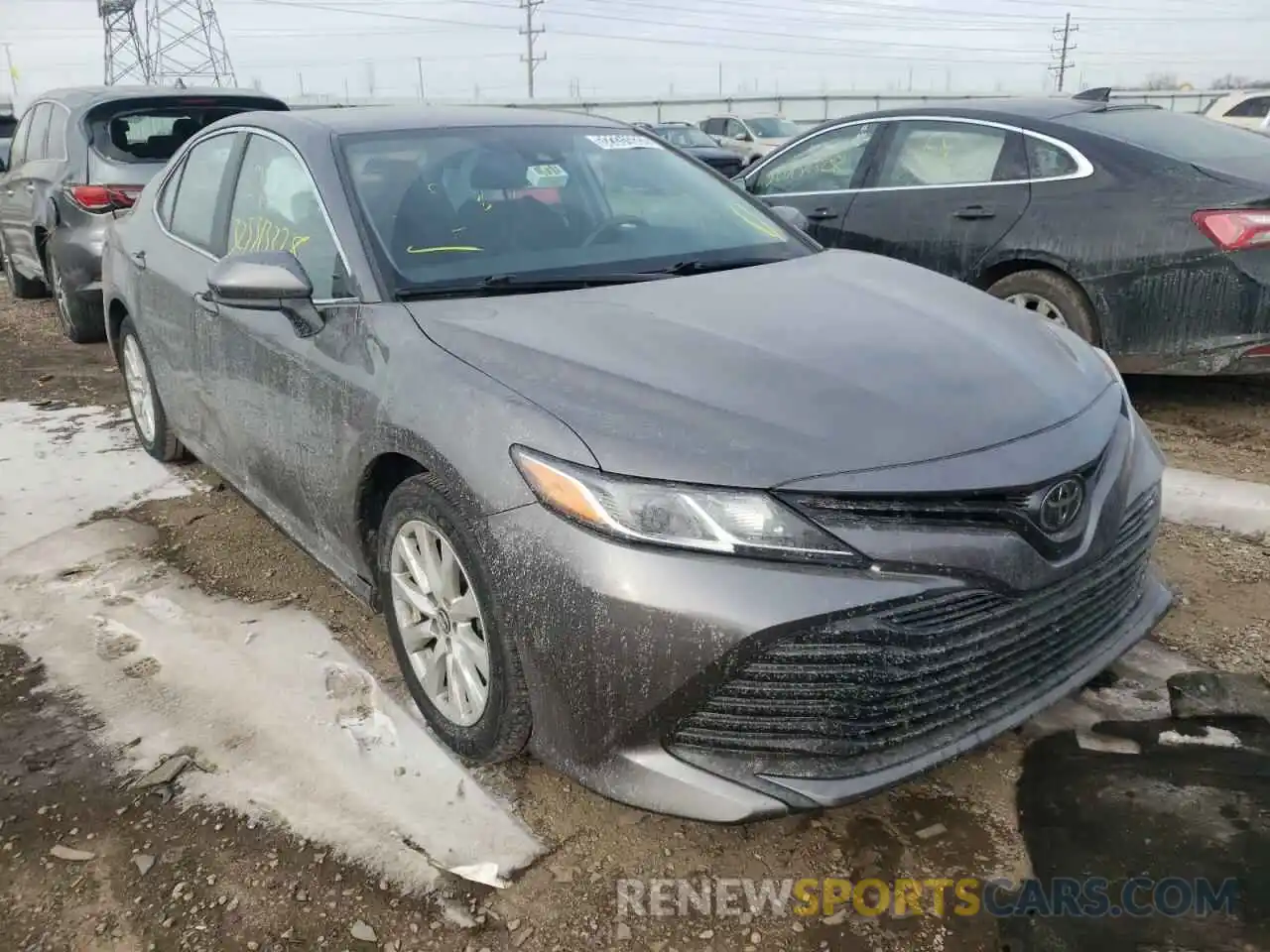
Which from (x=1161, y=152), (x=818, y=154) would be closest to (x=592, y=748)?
(x=1161, y=152)

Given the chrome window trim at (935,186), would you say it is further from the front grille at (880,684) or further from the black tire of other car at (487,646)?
the black tire of other car at (487,646)

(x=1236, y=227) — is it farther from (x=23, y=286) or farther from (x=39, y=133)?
(x=23, y=286)

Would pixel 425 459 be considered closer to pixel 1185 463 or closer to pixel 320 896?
pixel 320 896

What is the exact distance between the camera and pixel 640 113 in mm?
42062

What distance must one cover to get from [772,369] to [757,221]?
1.39 meters

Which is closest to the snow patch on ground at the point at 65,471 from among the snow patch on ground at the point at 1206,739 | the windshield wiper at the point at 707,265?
the windshield wiper at the point at 707,265

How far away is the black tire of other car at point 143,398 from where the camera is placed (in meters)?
4.49

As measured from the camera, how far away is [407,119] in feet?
11.2

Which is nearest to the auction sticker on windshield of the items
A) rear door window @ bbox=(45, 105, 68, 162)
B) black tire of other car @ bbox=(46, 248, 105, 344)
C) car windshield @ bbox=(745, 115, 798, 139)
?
black tire of other car @ bbox=(46, 248, 105, 344)

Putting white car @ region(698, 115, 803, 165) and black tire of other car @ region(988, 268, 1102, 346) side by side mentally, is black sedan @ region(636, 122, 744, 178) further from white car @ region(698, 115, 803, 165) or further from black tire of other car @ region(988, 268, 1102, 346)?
black tire of other car @ region(988, 268, 1102, 346)

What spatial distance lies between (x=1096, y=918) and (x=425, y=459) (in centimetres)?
170

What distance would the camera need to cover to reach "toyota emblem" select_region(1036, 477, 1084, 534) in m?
2.07

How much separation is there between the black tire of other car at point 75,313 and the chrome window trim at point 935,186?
4.50 m

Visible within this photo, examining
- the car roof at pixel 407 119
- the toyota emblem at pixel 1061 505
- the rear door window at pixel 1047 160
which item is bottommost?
the toyota emblem at pixel 1061 505
